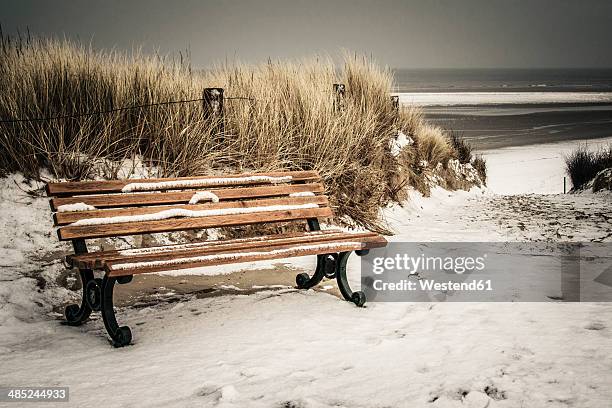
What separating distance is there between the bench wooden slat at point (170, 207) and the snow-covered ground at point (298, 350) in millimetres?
609

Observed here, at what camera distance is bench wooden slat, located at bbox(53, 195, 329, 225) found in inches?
129

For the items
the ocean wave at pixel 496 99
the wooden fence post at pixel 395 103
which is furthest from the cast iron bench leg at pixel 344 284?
the ocean wave at pixel 496 99

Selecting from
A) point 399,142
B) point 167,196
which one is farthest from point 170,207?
point 399,142

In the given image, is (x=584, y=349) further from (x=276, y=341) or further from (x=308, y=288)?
(x=308, y=288)

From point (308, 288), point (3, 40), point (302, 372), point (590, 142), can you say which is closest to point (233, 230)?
point (308, 288)

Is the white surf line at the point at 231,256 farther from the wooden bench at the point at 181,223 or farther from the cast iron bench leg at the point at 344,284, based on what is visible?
the cast iron bench leg at the point at 344,284

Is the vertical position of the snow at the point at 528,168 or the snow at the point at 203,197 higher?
the snow at the point at 528,168

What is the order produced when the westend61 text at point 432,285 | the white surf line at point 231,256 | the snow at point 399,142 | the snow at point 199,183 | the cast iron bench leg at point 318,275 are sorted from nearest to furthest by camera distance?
the white surf line at point 231,256 < the snow at point 199,183 < the cast iron bench leg at point 318,275 < the westend61 text at point 432,285 < the snow at point 399,142

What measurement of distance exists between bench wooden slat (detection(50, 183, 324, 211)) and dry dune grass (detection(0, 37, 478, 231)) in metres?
1.72

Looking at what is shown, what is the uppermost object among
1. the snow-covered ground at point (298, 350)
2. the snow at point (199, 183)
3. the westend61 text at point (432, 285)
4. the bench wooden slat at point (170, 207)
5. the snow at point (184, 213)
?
the snow at point (199, 183)

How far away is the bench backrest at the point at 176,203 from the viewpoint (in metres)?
3.33

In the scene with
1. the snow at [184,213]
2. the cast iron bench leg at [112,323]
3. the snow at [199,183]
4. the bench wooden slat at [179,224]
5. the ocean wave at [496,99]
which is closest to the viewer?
the cast iron bench leg at [112,323]

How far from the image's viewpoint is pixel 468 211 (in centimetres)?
822

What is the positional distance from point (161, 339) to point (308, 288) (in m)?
1.29
